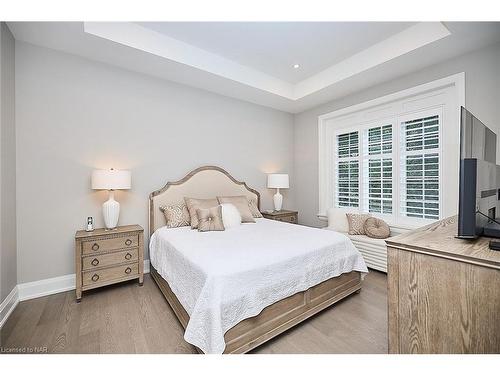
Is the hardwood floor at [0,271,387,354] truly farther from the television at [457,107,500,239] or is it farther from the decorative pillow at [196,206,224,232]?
the television at [457,107,500,239]

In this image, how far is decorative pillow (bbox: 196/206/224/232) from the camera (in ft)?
8.64

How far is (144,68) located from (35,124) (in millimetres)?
Answer: 1324

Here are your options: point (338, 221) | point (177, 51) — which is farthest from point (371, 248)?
point (177, 51)

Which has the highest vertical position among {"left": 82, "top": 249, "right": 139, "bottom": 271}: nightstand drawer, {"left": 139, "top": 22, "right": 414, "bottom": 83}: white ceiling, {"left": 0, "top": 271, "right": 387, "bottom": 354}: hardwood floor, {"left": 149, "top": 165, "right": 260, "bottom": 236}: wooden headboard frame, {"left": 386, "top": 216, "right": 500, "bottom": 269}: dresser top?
{"left": 139, "top": 22, "right": 414, "bottom": 83}: white ceiling

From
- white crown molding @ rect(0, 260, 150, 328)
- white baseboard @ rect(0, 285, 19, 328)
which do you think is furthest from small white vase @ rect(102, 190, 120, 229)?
white baseboard @ rect(0, 285, 19, 328)

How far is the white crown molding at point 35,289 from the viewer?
205cm

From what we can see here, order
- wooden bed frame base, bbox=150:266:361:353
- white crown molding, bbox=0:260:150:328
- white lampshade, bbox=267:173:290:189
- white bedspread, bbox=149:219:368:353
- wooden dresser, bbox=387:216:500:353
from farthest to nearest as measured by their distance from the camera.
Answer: white lampshade, bbox=267:173:290:189, white crown molding, bbox=0:260:150:328, wooden bed frame base, bbox=150:266:361:353, white bedspread, bbox=149:219:368:353, wooden dresser, bbox=387:216:500:353

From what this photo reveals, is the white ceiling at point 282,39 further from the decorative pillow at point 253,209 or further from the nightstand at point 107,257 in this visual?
the nightstand at point 107,257

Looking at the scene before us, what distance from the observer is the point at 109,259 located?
7.91ft

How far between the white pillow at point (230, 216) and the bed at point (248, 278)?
18 centimetres

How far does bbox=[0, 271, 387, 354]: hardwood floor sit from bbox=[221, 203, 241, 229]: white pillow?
106cm
